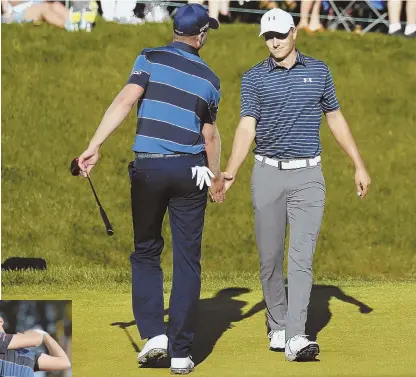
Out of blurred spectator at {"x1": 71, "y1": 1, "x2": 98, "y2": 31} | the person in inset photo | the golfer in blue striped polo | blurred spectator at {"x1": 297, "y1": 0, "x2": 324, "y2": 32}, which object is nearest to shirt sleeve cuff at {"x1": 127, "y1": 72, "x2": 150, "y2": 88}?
the golfer in blue striped polo

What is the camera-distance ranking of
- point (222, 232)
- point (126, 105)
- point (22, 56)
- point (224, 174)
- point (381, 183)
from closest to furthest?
1. point (126, 105)
2. point (224, 174)
3. point (222, 232)
4. point (381, 183)
5. point (22, 56)

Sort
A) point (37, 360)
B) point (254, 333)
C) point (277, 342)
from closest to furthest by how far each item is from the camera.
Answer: point (37, 360) → point (277, 342) → point (254, 333)

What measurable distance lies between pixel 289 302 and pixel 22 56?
12.4 metres

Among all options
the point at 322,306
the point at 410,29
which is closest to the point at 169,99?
the point at 322,306

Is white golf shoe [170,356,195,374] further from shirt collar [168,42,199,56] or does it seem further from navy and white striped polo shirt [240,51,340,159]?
shirt collar [168,42,199,56]

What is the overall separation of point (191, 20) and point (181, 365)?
6.62ft

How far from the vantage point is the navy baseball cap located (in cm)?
865

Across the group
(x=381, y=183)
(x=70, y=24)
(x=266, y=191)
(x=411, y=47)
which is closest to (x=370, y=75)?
(x=411, y=47)

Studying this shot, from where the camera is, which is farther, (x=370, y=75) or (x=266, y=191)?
(x=370, y=75)

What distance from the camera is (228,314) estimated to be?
11.1 m

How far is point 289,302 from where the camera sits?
935 centimetres

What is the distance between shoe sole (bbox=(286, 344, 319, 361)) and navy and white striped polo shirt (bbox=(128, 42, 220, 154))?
141 centimetres

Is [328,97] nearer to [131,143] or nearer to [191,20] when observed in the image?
[191,20]

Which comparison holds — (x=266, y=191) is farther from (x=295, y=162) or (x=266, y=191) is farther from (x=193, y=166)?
(x=193, y=166)
